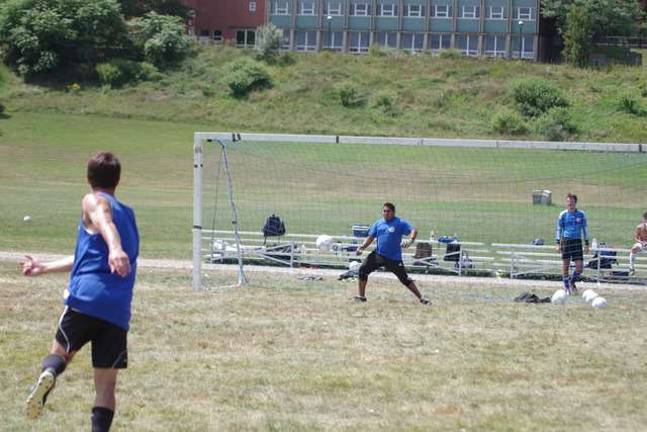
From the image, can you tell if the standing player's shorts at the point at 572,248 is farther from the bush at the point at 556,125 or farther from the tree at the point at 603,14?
the tree at the point at 603,14

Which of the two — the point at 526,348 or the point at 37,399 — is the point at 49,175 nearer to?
the point at 526,348

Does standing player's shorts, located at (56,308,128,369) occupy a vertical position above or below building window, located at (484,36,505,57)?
below

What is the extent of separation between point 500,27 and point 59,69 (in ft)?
102

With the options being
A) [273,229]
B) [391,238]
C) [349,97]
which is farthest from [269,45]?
[391,238]

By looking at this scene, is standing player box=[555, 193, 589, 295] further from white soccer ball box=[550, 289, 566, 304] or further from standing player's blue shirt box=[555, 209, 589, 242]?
white soccer ball box=[550, 289, 566, 304]

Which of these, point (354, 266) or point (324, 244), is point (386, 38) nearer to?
point (324, 244)

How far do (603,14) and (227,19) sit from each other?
28339 mm

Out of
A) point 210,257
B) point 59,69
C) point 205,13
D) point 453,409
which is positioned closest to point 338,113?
point 59,69

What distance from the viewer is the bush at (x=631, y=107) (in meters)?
62.4

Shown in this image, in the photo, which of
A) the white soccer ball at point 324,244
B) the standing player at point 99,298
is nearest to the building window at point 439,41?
the white soccer ball at point 324,244

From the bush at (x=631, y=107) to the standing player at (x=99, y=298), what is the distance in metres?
58.7

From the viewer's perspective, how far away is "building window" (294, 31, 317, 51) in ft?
279

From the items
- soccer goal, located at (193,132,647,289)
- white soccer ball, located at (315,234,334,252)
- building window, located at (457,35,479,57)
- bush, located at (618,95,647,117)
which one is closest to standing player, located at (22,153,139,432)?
soccer goal, located at (193,132,647,289)

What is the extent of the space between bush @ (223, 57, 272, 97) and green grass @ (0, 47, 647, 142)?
66cm
